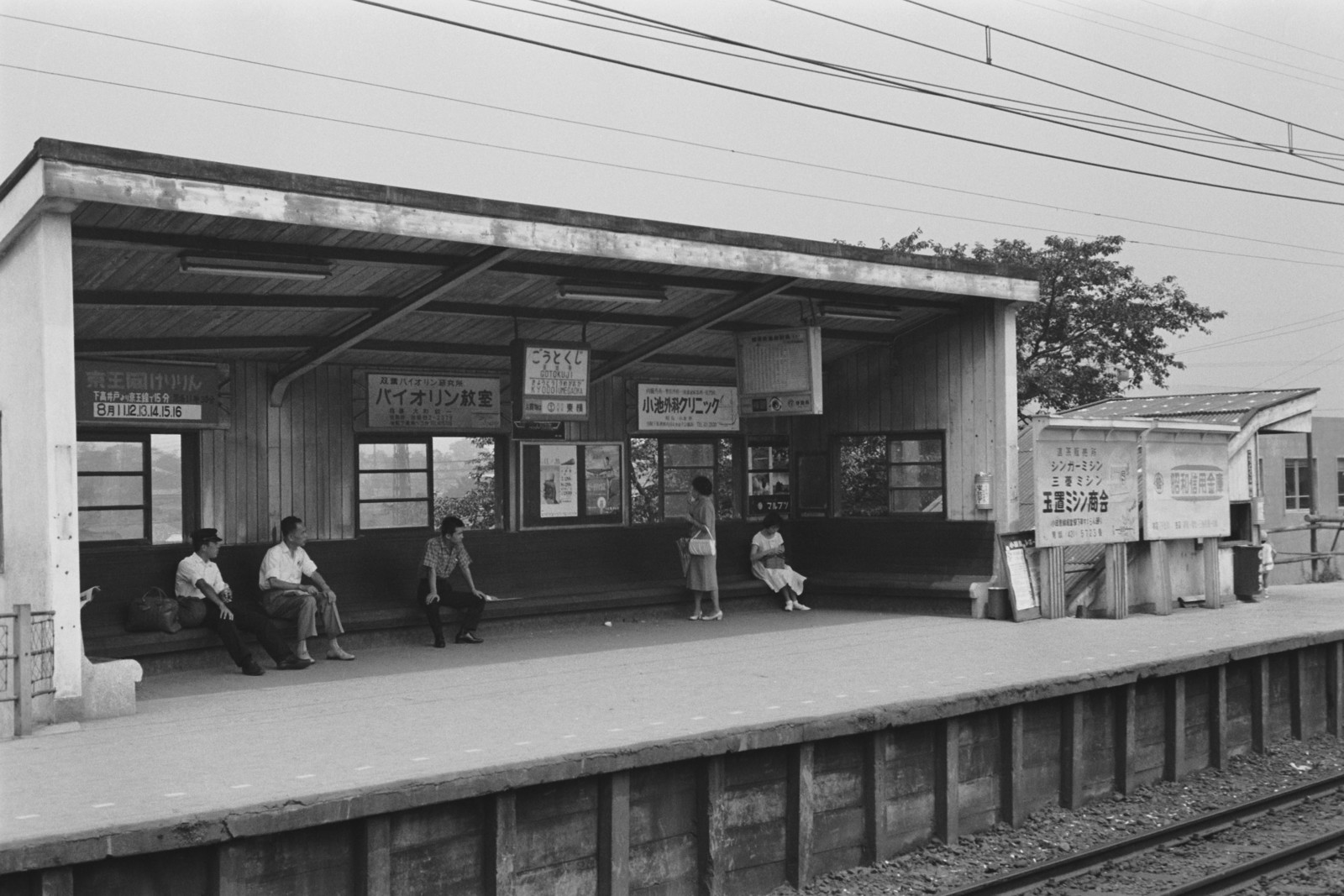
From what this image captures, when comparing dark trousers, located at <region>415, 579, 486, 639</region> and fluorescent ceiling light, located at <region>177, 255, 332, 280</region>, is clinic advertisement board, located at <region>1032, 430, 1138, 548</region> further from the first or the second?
fluorescent ceiling light, located at <region>177, 255, 332, 280</region>

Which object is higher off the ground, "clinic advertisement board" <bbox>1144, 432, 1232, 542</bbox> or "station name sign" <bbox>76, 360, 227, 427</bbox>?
"station name sign" <bbox>76, 360, 227, 427</bbox>

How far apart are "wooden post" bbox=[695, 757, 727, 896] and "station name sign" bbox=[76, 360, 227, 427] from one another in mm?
5769

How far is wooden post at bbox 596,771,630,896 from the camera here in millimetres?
7152

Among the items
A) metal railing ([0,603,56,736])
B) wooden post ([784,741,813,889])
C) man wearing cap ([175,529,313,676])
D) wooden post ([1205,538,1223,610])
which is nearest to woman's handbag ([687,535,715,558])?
man wearing cap ([175,529,313,676])

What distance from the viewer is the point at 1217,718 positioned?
11.6m

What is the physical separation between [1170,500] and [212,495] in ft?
33.5

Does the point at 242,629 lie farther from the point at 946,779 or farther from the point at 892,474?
the point at 892,474

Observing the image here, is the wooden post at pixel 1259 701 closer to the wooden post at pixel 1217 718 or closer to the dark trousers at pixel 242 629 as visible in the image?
the wooden post at pixel 1217 718

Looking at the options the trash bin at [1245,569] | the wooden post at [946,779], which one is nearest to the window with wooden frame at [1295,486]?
the trash bin at [1245,569]

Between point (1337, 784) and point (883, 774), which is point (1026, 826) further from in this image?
point (1337, 784)

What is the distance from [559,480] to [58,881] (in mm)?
8599

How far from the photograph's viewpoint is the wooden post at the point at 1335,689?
13.3 meters

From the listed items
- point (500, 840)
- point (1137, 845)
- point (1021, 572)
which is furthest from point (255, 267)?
point (1021, 572)

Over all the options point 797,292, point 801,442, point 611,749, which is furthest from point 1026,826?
point 801,442
